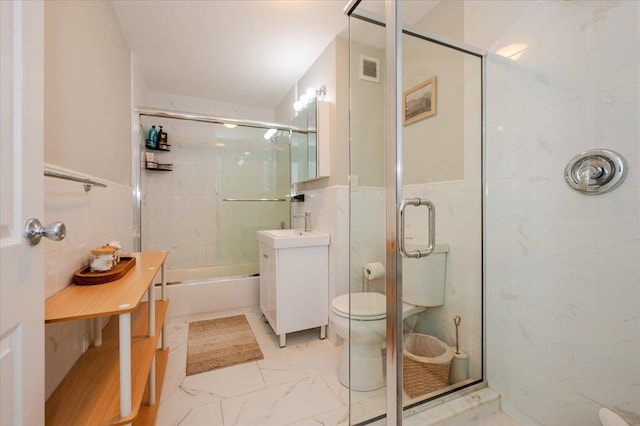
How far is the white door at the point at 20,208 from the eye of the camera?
1.86ft

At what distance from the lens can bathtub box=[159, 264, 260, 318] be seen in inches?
100

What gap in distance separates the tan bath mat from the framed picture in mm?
1866

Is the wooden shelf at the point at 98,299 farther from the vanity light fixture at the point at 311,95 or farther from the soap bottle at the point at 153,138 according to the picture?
the soap bottle at the point at 153,138

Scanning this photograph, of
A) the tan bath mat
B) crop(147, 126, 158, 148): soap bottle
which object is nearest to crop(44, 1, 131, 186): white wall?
crop(147, 126, 158, 148): soap bottle

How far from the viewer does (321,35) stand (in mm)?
2150

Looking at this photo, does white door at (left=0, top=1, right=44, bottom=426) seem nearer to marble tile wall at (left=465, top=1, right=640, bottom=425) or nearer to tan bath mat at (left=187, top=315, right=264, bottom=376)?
tan bath mat at (left=187, top=315, right=264, bottom=376)

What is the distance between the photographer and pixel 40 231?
2.13 feet

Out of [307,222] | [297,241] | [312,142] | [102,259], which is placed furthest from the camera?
[307,222]

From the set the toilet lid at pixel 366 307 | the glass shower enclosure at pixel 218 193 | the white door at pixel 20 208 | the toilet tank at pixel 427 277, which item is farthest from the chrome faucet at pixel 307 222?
the white door at pixel 20 208

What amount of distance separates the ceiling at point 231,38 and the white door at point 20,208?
1.17 meters

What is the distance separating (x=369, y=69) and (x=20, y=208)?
4.46 ft

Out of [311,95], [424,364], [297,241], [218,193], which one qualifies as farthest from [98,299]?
[218,193]

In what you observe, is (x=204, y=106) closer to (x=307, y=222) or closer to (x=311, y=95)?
(x=311, y=95)

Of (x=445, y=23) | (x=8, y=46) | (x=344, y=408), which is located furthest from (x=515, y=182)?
(x=8, y=46)
